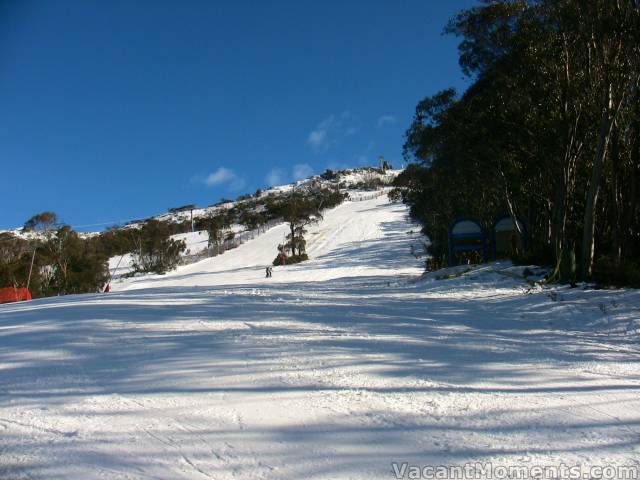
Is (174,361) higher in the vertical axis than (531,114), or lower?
lower

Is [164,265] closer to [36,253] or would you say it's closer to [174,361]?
[36,253]

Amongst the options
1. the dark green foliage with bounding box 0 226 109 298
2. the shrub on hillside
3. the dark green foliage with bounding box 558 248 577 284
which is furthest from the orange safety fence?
the dark green foliage with bounding box 558 248 577 284

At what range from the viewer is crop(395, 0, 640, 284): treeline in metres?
10.9

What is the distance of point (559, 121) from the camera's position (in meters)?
13.5

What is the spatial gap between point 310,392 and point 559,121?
12822mm

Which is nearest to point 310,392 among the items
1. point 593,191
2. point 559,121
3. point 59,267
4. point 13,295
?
point 593,191

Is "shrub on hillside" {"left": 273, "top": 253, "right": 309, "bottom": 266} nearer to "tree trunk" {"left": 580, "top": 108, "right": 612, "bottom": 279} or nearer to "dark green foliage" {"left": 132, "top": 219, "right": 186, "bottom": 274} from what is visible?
"dark green foliage" {"left": 132, "top": 219, "right": 186, "bottom": 274}

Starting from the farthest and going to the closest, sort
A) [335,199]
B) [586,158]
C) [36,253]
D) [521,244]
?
[335,199]
[36,253]
[521,244]
[586,158]

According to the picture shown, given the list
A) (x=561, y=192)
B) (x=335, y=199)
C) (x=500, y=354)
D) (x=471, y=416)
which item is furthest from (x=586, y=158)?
(x=335, y=199)

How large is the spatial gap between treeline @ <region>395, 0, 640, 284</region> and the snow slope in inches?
214

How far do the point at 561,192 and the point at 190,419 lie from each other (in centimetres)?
1419

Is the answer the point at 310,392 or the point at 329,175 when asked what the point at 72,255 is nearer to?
the point at 310,392

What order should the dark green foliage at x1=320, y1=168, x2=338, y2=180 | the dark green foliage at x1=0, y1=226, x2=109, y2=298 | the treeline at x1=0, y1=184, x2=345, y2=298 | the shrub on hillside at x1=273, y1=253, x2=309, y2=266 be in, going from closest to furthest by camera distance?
1. the dark green foliage at x1=0, y1=226, x2=109, y2=298
2. the treeline at x1=0, y1=184, x2=345, y2=298
3. the shrub on hillside at x1=273, y1=253, x2=309, y2=266
4. the dark green foliage at x1=320, y1=168, x2=338, y2=180

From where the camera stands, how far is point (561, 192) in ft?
47.3
